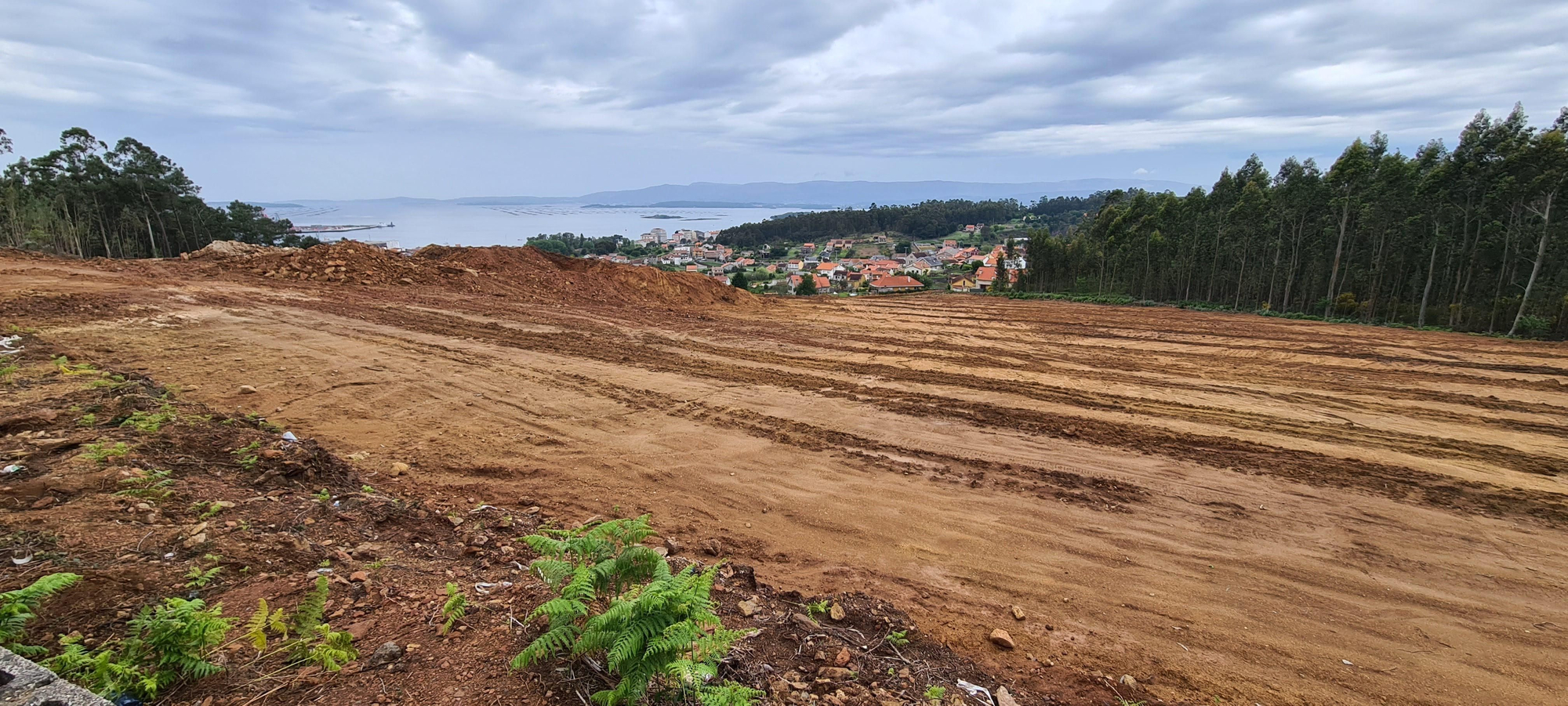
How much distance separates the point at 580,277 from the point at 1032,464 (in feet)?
59.1

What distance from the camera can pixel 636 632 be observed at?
224 cm

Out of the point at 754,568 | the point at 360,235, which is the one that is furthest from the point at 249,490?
the point at 360,235

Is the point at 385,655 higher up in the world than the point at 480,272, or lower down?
lower down

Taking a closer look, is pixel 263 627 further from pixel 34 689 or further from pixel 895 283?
pixel 895 283

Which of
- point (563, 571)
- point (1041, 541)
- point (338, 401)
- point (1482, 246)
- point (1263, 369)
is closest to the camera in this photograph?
point (563, 571)

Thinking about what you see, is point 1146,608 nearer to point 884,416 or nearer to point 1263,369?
point 884,416

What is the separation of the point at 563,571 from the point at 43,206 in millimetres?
44603

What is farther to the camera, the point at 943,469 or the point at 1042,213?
the point at 1042,213

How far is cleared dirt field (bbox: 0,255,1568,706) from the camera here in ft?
13.2

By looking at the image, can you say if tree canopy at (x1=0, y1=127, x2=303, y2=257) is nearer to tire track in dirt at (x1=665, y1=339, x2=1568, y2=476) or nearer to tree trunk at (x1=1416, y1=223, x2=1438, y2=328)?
tire track in dirt at (x1=665, y1=339, x2=1568, y2=476)

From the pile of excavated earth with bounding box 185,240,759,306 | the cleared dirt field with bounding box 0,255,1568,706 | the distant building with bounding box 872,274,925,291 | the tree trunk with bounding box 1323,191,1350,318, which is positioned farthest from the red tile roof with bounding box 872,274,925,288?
the cleared dirt field with bounding box 0,255,1568,706

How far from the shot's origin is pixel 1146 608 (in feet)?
13.9

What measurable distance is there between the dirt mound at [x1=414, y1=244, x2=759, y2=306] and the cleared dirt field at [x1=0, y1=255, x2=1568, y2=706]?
5685 millimetres

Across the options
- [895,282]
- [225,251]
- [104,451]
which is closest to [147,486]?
[104,451]
